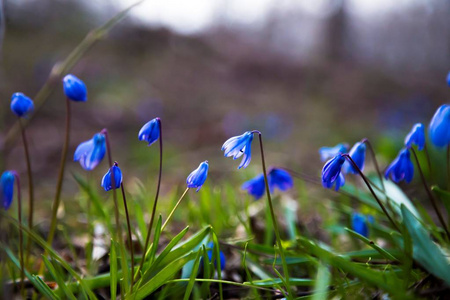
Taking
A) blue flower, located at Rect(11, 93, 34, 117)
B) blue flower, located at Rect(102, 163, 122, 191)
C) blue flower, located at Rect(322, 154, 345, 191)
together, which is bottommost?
blue flower, located at Rect(322, 154, 345, 191)

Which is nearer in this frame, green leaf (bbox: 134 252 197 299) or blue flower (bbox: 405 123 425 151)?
green leaf (bbox: 134 252 197 299)

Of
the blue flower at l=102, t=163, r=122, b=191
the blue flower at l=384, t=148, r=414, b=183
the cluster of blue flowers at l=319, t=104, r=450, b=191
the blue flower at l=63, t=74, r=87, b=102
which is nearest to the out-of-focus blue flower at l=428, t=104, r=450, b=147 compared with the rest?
the cluster of blue flowers at l=319, t=104, r=450, b=191

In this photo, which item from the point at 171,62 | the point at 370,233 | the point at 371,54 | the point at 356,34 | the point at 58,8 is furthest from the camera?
the point at 371,54

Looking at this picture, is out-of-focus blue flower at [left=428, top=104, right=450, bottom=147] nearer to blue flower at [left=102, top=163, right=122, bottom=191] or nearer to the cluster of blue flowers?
the cluster of blue flowers

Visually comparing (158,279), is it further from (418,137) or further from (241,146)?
(418,137)

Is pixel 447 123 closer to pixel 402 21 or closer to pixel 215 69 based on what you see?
pixel 215 69

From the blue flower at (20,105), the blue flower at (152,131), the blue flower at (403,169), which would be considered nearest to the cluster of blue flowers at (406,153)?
the blue flower at (403,169)

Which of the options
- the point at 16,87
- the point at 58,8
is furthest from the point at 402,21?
the point at 16,87
